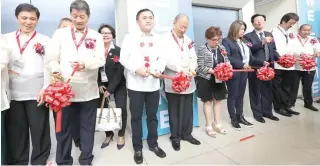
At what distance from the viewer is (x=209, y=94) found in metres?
2.68

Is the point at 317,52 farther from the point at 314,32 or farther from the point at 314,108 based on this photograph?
the point at 314,32

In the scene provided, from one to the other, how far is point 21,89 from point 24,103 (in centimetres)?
15

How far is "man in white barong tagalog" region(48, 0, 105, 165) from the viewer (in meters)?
1.68

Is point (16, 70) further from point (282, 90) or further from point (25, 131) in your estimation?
point (282, 90)

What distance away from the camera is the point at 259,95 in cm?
321

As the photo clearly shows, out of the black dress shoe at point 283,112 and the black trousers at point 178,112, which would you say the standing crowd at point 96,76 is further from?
A: the black dress shoe at point 283,112

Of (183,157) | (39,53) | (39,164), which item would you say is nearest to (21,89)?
(39,53)

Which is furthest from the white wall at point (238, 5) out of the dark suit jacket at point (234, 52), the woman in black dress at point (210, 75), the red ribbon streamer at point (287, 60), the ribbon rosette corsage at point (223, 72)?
the ribbon rosette corsage at point (223, 72)

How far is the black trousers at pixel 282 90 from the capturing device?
142 inches

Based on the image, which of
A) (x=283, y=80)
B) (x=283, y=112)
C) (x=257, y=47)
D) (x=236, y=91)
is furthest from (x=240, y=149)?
(x=283, y=80)

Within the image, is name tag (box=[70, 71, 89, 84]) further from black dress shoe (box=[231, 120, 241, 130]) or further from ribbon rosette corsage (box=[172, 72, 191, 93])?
black dress shoe (box=[231, 120, 241, 130])

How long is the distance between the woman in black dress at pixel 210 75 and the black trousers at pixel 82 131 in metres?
1.30

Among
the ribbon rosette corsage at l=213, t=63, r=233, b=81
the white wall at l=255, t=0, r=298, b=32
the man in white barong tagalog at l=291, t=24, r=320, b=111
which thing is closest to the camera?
the ribbon rosette corsage at l=213, t=63, r=233, b=81

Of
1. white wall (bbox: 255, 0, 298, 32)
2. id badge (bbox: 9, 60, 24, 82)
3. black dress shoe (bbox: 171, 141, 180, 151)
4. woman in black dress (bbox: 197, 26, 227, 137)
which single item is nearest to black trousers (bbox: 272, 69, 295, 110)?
woman in black dress (bbox: 197, 26, 227, 137)
